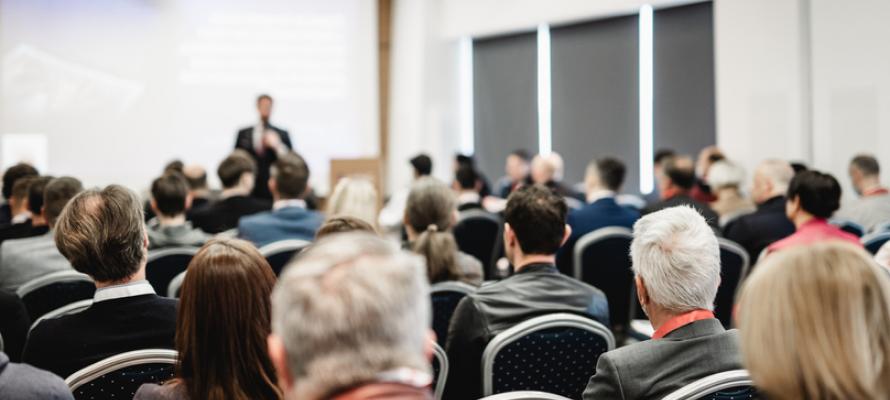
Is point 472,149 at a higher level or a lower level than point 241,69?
lower

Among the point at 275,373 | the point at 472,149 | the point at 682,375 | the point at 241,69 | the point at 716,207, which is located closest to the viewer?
the point at 275,373

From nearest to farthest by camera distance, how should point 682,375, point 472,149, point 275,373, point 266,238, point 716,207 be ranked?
1. point 275,373
2. point 682,375
3. point 266,238
4. point 716,207
5. point 472,149

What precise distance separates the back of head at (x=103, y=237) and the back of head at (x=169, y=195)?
6.43ft

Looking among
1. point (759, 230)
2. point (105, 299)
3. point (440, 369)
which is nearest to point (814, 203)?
point (759, 230)

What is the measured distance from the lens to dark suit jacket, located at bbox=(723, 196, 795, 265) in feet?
15.5

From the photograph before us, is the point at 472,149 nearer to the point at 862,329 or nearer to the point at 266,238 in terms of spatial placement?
the point at 266,238

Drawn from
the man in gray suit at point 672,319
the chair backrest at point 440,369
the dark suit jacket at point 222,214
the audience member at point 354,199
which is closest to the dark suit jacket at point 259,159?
the dark suit jacket at point 222,214

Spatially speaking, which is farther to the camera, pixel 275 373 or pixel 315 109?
pixel 315 109

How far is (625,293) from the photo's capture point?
484 centimetres

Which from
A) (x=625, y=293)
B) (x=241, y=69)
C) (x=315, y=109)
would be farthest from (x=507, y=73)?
(x=625, y=293)

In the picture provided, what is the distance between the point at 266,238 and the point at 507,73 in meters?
6.61

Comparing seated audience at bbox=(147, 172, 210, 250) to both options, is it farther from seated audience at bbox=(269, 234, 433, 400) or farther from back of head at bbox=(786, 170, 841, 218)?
seated audience at bbox=(269, 234, 433, 400)

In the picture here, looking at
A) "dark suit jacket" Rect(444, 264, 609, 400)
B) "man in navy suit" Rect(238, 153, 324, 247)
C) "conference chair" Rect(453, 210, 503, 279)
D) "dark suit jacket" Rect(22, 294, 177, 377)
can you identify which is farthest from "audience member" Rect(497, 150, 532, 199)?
"dark suit jacket" Rect(22, 294, 177, 377)

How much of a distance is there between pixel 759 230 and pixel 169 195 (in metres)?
3.19
